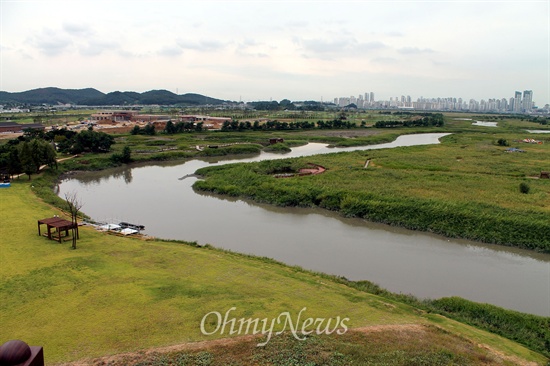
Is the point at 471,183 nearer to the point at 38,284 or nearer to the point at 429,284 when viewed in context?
the point at 429,284

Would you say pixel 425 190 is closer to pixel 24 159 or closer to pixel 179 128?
pixel 24 159

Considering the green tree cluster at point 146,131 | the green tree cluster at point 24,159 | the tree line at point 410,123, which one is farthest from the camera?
the tree line at point 410,123

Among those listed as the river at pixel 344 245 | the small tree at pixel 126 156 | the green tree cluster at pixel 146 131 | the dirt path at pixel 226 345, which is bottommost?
the river at pixel 344 245

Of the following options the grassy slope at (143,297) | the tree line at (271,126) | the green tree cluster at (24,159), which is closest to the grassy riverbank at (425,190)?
the grassy slope at (143,297)

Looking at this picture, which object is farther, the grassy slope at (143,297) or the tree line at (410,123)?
the tree line at (410,123)

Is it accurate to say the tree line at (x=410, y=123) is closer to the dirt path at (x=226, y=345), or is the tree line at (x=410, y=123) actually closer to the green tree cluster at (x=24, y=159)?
the green tree cluster at (x=24, y=159)

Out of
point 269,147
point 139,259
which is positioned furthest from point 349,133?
point 139,259

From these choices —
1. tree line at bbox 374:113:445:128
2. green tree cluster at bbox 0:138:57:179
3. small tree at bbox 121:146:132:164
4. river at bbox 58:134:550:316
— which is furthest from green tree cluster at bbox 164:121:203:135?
tree line at bbox 374:113:445:128

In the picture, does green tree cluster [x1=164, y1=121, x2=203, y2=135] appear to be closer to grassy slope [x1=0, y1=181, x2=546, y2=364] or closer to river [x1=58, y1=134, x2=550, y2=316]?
river [x1=58, y1=134, x2=550, y2=316]
